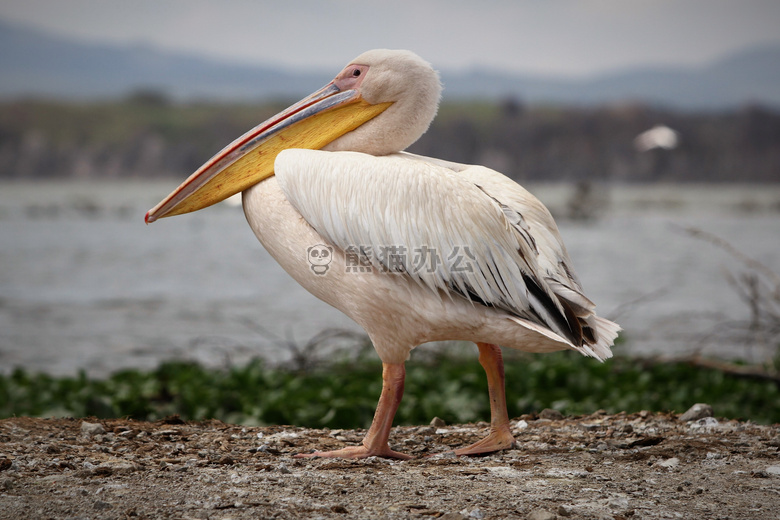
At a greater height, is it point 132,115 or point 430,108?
point 132,115

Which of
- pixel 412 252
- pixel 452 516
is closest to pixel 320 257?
pixel 412 252

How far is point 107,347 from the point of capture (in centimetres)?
770

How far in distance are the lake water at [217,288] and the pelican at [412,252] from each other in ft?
9.07

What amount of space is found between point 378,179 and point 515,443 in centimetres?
120

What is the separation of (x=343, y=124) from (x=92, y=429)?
61.5 inches

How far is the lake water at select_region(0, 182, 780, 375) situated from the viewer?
297 inches

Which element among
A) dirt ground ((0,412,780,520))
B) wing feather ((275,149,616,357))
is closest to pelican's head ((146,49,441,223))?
wing feather ((275,149,616,357))

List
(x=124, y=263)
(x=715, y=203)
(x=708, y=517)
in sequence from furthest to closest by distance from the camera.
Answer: (x=715, y=203)
(x=124, y=263)
(x=708, y=517)

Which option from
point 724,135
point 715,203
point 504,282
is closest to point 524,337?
point 504,282

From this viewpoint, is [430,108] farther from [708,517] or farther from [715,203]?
[715,203]

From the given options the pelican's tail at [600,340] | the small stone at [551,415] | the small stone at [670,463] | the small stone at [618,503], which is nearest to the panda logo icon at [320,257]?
the pelican's tail at [600,340]

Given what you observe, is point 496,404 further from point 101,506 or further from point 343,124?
point 101,506

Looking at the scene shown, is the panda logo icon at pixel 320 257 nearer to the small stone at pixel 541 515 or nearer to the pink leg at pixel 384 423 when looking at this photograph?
the pink leg at pixel 384 423

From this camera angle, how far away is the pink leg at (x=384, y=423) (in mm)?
2605
